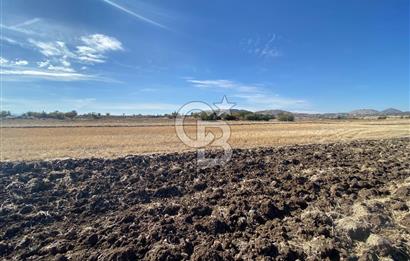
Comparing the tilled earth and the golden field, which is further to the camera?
the golden field

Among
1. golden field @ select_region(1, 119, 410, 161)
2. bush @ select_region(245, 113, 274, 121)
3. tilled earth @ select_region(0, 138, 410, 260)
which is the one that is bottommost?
tilled earth @ select_region(0, 138, 410, 260)

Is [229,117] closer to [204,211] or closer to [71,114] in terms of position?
[71,114]

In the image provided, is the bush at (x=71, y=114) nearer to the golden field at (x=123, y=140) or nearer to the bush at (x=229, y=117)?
the bush at (x=229, y=117)

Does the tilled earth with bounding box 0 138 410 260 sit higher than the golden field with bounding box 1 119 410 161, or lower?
lower

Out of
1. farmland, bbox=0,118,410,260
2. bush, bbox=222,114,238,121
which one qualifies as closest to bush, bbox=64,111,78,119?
bush, bbox=222,114,238,121

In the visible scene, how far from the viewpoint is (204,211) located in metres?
7.11

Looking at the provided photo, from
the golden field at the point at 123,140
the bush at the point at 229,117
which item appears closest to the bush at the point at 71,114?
the bush at the point at 229,117

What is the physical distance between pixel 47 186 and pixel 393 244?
915 cm

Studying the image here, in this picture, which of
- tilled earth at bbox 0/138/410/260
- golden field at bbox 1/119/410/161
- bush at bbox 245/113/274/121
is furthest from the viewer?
bush at bbox 245/113/274/121

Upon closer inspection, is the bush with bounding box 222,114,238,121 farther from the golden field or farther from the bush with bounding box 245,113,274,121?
the golden field

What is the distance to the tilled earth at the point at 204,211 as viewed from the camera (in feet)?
17.7

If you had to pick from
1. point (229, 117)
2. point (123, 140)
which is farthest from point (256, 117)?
point (123, 140)

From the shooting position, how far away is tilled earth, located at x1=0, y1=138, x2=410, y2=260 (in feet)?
17.7

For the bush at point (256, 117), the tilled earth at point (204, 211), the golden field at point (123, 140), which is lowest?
A: the tilled earth at point (204, 211)
